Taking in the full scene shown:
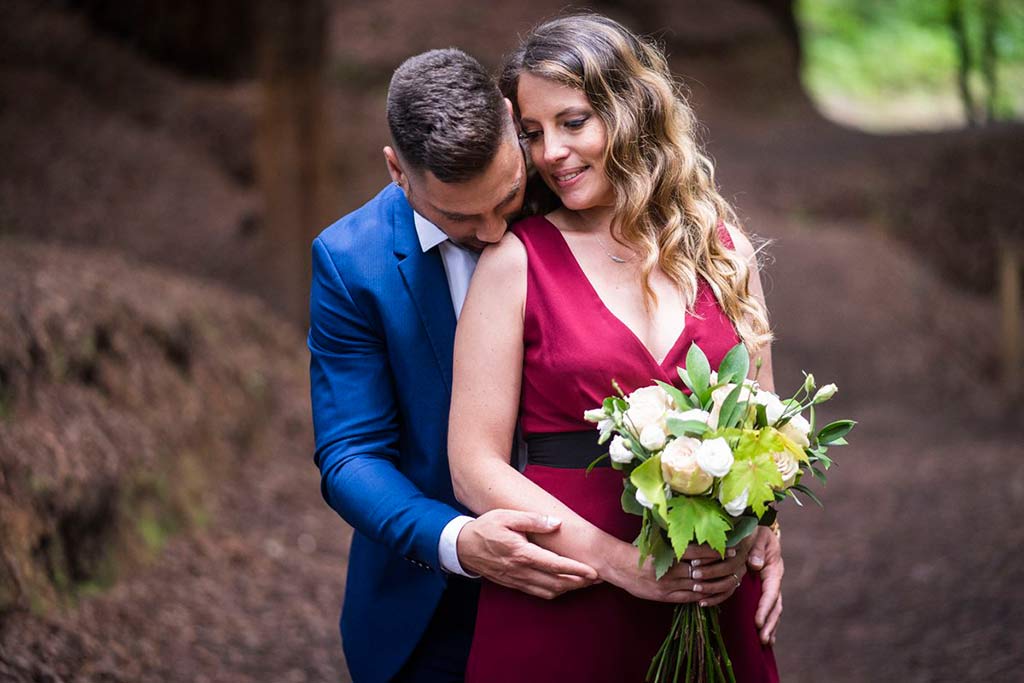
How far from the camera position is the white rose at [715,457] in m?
2.12

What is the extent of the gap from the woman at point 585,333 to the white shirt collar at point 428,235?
169 mm

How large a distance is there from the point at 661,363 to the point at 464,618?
0.91m

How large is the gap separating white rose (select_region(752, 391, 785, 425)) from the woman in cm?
26

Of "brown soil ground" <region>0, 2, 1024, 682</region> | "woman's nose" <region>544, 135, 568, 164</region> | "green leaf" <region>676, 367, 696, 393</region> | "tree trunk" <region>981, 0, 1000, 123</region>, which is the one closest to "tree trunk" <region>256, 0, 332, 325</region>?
"brown soil ground" <region>0, 2, 1024, 682</region>

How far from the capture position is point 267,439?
23.8 ft

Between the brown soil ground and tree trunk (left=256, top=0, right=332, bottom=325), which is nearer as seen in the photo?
the brown soil ground

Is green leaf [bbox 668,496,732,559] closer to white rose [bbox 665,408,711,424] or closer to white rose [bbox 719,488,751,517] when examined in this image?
white rose [bbox 719,488,751,517]

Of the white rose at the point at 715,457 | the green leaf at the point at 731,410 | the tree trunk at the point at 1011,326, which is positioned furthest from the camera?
the tree trunk at the point at 1011,326

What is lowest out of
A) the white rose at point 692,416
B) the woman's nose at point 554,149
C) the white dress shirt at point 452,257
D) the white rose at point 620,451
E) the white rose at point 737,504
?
the white rose at point 737,504

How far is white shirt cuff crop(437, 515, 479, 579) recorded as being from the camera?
97.2 inches

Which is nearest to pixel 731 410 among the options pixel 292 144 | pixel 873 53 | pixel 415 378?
pixel 415 378

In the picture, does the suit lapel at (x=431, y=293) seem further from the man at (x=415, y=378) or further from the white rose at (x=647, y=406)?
the white rose at (x=647, y=406)

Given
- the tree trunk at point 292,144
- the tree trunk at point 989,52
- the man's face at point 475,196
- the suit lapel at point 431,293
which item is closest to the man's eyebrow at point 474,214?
the man's face at point 475,196

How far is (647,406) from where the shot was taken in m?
2.23
